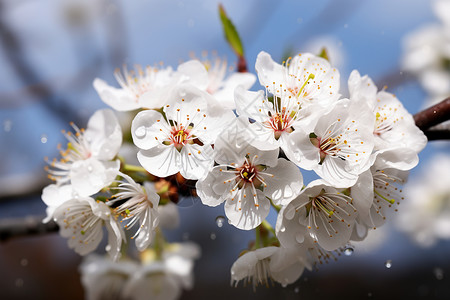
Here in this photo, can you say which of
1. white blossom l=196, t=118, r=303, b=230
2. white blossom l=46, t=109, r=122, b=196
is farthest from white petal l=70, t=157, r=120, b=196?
white blossom l=196, t=118, r=303, b=230

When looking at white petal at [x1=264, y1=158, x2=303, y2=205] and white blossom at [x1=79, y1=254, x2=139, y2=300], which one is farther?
white blossom at [x1=79, y1=254, x2=139, y2=300]

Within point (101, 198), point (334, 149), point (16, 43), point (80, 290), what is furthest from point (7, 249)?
point (334, 149)

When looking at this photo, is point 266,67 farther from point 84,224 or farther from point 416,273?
point 416,273

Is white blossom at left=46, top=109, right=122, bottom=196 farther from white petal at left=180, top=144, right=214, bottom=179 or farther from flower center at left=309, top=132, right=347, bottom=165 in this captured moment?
flower center at left=309, top=132, right=347, bottom=165

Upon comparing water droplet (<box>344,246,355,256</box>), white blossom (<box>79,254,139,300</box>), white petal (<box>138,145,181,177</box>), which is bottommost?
white blossom (<box>79,254,139,300</box>)

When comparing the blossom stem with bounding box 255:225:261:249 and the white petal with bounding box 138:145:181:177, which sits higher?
the white petal with bounding box 138:145:181:177

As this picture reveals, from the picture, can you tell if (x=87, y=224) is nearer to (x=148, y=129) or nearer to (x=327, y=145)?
(x=148, y=129)

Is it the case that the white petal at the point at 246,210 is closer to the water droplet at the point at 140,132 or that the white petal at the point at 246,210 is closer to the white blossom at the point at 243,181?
the white blossom at the point at 243,181
